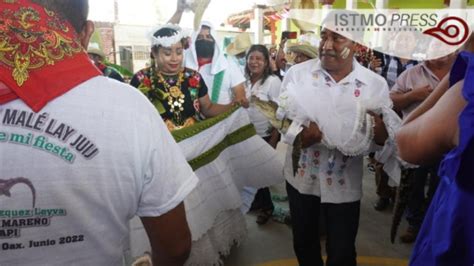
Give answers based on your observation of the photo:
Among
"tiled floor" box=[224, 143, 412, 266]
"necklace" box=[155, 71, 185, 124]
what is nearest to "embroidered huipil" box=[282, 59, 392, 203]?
"necklace" box=[155, 71, 185, 124]

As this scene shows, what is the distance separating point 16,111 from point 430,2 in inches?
82.5

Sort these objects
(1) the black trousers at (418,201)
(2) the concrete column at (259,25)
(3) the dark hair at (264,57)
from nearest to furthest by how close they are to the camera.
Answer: (1) the black trousers at (418,201) → (3) the dark hair at (264,57) → (2) the concrete column at (259,25)

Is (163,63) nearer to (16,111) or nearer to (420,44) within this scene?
(420,44)

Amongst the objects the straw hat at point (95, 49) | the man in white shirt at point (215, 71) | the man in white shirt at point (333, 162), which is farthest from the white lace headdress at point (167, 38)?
the straw hat at point (95, 49)

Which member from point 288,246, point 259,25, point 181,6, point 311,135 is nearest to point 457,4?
point 311,135

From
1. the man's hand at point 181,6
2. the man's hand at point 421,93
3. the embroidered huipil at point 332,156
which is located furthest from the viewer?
the man's hand at point 181,6

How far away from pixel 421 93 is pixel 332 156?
1.43m

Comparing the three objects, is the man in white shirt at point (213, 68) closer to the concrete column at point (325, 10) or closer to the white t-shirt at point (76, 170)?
the concrete column at point (325, 10)

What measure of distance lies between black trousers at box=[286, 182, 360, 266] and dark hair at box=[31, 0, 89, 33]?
5.48 feet

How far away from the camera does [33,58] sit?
3.02 ft

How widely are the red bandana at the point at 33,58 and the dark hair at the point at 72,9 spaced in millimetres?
21

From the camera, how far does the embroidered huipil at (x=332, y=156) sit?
2.18 m

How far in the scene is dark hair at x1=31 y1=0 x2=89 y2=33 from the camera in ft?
3.18

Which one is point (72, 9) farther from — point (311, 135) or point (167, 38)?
point (167, 38)
